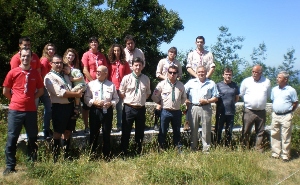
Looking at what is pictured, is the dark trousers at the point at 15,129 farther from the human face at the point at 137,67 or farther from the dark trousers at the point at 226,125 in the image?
the dark trousers at the point at 226,125

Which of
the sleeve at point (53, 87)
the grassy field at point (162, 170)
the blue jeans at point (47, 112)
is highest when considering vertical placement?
the sleeve at point (53, 87)

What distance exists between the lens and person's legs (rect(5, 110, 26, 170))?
5.42m

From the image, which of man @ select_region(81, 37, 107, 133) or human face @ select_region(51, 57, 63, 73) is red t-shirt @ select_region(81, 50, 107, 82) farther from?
human face @ select_region(51, 57, 63, 73)

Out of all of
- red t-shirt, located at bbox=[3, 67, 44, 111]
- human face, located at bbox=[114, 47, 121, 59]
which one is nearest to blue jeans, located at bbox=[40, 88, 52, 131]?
red t-shirt, located at bbox=[3, 67, 44, 111]

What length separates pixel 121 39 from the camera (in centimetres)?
1036

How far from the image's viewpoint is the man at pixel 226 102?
280 inches

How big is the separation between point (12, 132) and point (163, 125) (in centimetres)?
257

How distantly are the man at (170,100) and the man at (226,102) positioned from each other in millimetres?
947

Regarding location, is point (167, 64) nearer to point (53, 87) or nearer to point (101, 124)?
point (101, 124)

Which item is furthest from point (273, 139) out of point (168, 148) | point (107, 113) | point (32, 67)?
point (32, 67)

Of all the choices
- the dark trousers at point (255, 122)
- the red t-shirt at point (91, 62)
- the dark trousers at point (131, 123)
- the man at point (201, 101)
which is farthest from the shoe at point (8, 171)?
the dark trousers at point (255, 122)

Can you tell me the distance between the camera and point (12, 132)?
545 centimetres

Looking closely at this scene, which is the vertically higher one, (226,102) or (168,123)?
(226,102)

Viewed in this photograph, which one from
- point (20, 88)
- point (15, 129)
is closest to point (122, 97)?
point (20, 88)
